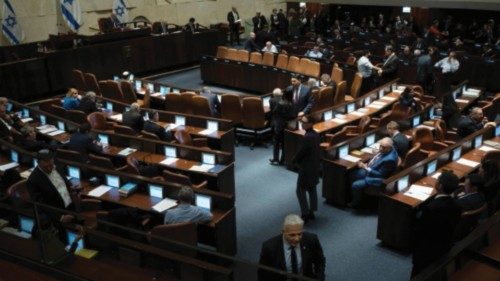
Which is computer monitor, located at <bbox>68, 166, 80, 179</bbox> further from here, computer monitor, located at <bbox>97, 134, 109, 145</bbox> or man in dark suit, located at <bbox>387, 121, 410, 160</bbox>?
man in dark suit, located at <bbox>387, 121, 410, 160</bbox>

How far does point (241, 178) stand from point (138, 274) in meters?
4.53

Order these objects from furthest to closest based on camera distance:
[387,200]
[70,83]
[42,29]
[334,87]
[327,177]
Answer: [42,29]
[70,83]
[334,87]
[327,177]
[387,200]

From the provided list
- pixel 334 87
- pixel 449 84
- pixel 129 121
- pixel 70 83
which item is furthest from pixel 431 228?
pixel 70 83

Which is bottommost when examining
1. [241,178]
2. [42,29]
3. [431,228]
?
[241,178]

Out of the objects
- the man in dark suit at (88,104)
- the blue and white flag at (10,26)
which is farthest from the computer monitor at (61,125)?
the blue and white flag at (10,26)

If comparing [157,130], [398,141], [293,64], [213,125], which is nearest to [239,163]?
[213,125]

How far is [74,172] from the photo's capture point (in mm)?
6344

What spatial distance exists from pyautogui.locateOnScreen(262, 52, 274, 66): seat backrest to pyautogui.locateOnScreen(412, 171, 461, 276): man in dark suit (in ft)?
30.0

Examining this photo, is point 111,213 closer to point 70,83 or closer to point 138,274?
point 138,274

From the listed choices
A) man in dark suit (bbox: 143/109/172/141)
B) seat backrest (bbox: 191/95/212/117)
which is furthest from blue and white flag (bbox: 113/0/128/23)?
man in dark suit (bbox: 143/109/172/141)

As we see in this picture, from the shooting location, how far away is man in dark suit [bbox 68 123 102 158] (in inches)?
271

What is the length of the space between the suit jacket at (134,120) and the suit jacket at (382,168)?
3.74 metres

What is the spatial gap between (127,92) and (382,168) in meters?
6.07

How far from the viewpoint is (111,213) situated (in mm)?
4816
